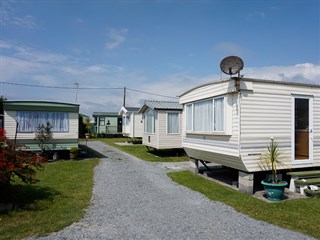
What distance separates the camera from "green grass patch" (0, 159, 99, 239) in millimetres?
4531

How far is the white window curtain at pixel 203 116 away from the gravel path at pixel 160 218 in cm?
217

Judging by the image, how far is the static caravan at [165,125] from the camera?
49.1 feet

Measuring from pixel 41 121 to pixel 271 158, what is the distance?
10925 millimetres

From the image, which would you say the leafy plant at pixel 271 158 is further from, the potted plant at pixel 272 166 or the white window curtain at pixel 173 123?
the white window curtain at pixel 173 123

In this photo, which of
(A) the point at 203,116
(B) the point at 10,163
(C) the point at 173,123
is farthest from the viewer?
(C) the point at 173,123

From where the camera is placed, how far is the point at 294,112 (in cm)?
771

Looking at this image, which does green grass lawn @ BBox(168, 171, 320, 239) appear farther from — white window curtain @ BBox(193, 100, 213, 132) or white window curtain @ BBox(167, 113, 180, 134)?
white window curtain @ BBox(167, 113, 180, 134)

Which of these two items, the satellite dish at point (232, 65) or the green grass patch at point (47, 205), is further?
the satellite dish at point (232, 65)

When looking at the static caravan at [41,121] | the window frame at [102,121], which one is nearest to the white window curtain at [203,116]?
the static caravan at [41,121]

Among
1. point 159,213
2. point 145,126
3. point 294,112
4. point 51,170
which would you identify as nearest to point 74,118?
point 51,170

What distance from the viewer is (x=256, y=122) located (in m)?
7.10

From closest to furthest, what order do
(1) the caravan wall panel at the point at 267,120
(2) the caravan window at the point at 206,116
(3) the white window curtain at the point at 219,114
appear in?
(1) the caravan wall panel at the point at 267,120
(3) the white window curtain at the point at 219,114
(2) the caravan window at the point at 206,116

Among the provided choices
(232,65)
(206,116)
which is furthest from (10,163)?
(232,65)

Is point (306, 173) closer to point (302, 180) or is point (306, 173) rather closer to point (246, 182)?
point (302, 180)
